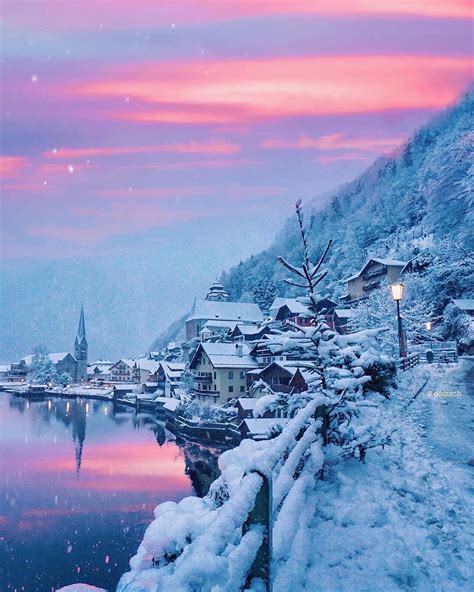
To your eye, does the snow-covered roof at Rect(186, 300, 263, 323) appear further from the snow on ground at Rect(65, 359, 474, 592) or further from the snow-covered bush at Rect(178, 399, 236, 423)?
the snow on ground at Rect(65, 359, 474, 592)

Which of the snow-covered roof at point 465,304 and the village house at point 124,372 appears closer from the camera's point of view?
the snow-covered roof at point 465,304

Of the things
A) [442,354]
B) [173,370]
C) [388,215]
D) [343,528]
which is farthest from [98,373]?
[343,528]

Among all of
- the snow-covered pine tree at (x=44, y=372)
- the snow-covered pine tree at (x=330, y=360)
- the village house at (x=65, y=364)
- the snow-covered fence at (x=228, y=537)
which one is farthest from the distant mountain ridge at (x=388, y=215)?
the snow-covered pine tree at (x=44, y=372)

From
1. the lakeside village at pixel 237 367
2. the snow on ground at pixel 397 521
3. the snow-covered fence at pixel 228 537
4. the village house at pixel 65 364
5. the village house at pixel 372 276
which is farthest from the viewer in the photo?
the village house at pixel 65 364

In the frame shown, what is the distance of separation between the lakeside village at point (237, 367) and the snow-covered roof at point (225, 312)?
0.74 feet

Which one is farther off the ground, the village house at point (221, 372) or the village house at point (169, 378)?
the village house at point (221, 372)

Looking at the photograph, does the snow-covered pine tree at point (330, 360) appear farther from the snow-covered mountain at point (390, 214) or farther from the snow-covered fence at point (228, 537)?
the snow-covered mountain at point (390, 214)

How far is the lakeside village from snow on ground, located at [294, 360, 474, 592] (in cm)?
204

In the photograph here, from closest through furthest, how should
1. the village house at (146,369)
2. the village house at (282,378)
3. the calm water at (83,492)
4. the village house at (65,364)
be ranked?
1. the calm water at (83,492)
2. the village house at (282,378)
3. the village house at (146,369)
4. the village house at (65,364)

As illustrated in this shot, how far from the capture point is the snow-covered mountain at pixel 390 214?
6794 centimetres

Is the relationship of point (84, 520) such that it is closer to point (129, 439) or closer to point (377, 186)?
point (129, 439)

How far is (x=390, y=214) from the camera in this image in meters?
111

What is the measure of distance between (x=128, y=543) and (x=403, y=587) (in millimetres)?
25519

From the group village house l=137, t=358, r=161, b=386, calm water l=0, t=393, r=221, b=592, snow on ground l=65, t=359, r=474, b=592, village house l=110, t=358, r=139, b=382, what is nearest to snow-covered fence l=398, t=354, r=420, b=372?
snow on ground l=65, t=359, r=474, b=592
